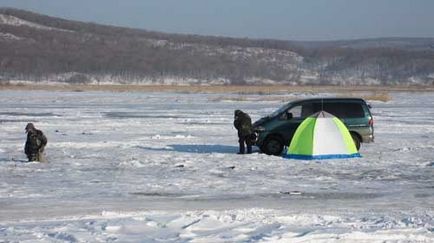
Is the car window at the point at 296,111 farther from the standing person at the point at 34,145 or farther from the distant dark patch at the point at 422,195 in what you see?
the distant dark patch at the point at 422,195

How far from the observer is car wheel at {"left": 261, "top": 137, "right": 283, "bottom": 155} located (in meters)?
21.8

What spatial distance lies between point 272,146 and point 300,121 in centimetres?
110

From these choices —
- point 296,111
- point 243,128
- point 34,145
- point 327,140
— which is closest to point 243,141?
point 243,128

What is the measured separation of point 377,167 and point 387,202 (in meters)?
5.42

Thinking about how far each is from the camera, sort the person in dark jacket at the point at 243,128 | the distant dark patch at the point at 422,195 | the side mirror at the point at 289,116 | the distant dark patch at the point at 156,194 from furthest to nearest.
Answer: the side mirror at the point at 289,116
the person in dark jacket at the point at 243,128
the distant dark patch at the point at 156,194
the distant dark patch at the point at 422,195

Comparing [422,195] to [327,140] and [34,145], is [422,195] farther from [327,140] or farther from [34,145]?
[34,145]

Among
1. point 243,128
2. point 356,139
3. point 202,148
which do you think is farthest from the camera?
point 202,148

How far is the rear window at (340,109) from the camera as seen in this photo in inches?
885

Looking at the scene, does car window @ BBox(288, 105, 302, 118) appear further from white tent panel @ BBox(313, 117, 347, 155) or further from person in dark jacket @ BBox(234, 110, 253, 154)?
white tent panel @ BBox(313, 117, 347, 155)

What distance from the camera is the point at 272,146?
2181cm

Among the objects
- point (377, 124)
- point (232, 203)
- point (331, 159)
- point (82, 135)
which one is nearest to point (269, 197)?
point (232, 203)

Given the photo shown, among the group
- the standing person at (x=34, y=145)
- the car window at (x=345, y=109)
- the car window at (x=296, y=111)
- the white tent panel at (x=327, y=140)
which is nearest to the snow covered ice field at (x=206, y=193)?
the standing person at (x=34, y=145)

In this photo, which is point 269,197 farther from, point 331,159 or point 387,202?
point 331,159

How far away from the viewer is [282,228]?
1017 centimetres
